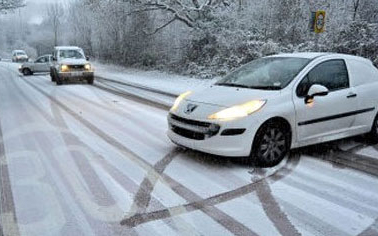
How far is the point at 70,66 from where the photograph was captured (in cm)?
1933

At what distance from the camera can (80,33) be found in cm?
5347

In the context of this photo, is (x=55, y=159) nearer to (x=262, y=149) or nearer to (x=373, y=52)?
(x=262, y=149)

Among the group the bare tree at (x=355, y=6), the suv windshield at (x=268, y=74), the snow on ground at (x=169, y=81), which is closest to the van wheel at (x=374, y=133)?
the suv windshield at (x=268, y=74)

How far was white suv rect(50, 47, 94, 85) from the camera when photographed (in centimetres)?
1905

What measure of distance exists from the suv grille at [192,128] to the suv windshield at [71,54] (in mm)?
Result: 15420

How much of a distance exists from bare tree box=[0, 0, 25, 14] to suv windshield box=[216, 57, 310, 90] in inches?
1215

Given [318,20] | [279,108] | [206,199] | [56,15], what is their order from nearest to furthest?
[206,199]
[279,108]
[318,20]
[56,15]

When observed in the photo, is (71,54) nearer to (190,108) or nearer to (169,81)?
(169,81)

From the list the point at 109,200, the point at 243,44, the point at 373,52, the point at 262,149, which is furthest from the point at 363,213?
the point at 243,44

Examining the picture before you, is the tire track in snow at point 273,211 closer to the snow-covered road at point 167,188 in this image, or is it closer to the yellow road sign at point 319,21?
the snow-covered road at point 167,188

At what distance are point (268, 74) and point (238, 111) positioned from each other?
1290 mm

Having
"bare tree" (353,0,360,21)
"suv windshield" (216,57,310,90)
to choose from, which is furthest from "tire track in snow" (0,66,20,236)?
"bare tree" (353,0,360,21)

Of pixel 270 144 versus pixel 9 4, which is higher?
pixel 9 4

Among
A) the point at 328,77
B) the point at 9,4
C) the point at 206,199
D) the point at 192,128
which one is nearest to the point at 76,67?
the point at 192,128
